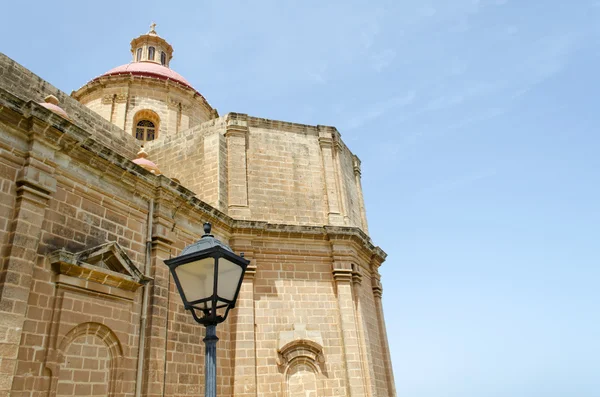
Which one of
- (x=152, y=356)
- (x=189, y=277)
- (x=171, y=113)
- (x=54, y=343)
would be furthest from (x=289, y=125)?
(x=189, y=277)

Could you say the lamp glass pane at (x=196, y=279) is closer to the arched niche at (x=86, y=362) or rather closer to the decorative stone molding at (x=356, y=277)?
the arched niche at (x=86, y=362)

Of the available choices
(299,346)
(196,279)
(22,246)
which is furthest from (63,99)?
(196,279)

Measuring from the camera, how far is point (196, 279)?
4031 mm

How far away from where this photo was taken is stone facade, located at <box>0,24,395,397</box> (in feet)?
22.8

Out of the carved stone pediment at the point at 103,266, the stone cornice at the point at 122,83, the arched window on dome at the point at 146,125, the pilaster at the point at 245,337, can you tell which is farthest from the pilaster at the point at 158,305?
the stone cornice at the point at 122,83

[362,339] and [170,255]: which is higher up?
[170,255]

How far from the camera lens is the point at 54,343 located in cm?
696

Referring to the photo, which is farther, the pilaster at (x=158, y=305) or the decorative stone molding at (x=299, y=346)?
the decorative stone molding at (x=299, y=346)

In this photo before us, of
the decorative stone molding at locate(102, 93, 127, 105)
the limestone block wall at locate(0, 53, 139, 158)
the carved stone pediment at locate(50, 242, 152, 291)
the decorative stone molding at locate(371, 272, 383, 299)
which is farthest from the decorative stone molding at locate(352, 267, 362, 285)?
the decorative stone molding at locate(102, 93, 127, 105)

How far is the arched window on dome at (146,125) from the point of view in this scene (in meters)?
18.5

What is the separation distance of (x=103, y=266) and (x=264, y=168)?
621cm

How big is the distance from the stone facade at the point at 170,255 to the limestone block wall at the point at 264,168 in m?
0.04

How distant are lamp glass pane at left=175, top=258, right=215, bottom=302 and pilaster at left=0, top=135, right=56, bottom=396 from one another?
3660mm

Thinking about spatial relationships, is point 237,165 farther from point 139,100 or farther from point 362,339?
point 139,100
